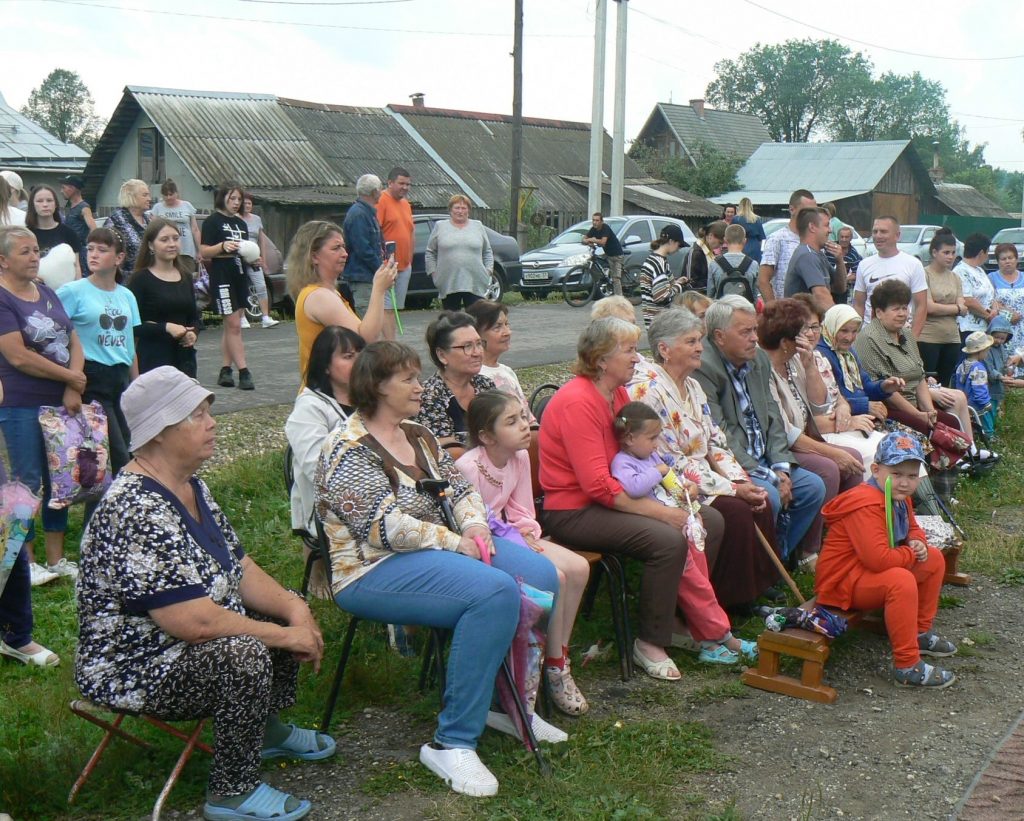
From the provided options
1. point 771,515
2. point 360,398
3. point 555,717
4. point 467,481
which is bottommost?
point 555,717

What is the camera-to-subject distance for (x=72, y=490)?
5574 millimetres

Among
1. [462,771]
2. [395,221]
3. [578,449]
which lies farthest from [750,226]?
[462,771]

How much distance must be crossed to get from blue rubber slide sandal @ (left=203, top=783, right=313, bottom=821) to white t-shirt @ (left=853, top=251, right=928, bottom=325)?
696 cm

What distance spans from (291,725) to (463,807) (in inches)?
30.0

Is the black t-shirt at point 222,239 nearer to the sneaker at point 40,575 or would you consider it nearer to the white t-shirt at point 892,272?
the sneaker at point 40,575

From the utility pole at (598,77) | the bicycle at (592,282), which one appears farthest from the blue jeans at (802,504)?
the utility pole at (598,77)

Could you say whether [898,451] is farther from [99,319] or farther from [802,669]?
[99,319]

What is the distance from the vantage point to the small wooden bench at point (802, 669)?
183 inches

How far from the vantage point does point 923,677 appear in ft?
15.8

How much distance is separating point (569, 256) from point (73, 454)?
1471cm

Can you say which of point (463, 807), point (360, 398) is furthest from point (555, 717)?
point (360, 398)

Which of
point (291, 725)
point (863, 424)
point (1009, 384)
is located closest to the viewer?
point (291, 725)

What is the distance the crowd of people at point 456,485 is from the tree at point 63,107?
258 ft

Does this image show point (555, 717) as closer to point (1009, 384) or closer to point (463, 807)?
point (463, 807)
